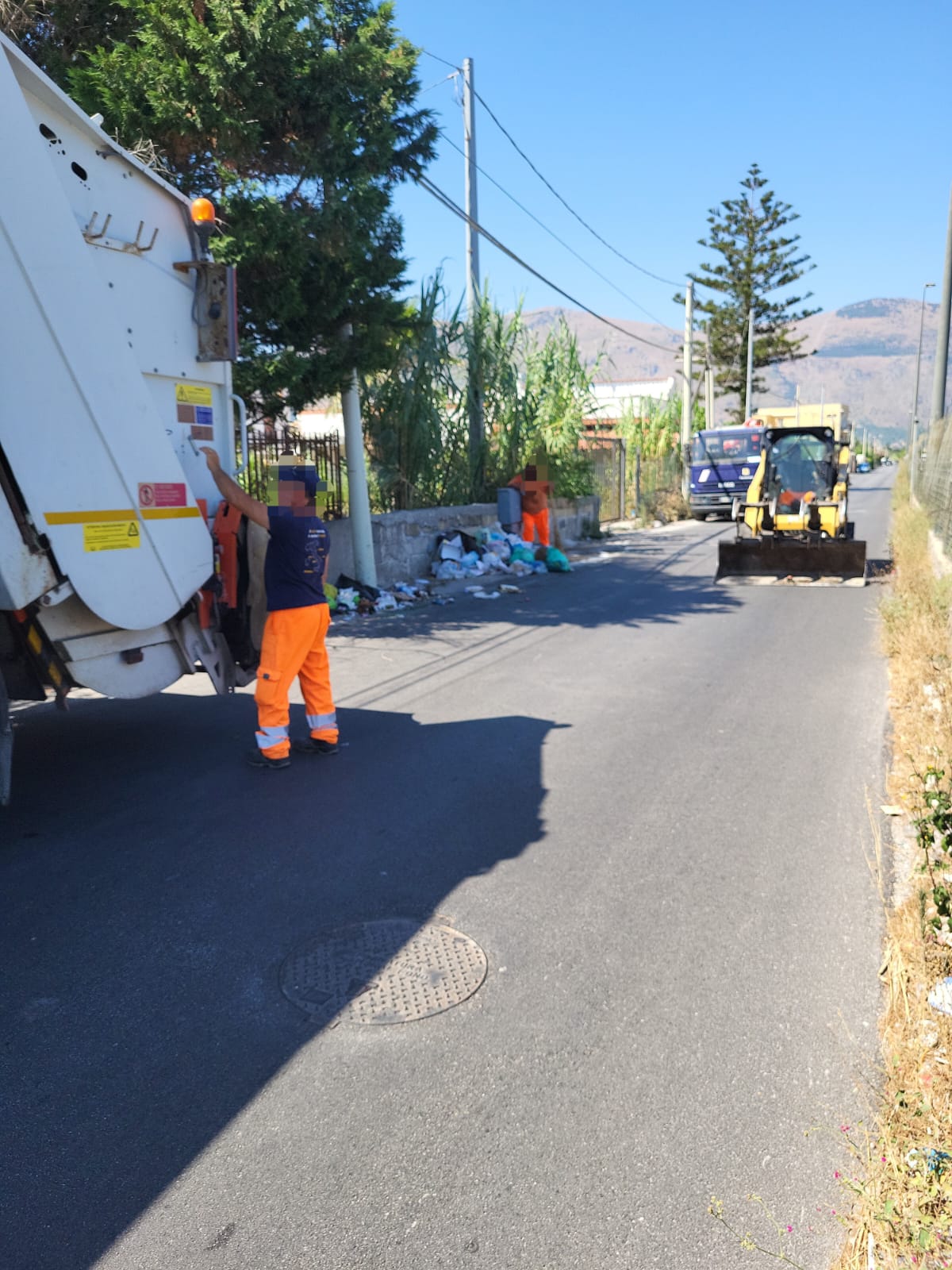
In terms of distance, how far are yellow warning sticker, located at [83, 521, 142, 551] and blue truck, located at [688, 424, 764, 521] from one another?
804 inches

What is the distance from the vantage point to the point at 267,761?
5.43 meters

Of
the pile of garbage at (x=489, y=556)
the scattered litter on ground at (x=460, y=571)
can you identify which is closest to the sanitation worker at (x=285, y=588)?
the scattered litter on ground at (x=460, y=571)

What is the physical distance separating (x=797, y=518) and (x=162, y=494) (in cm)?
1069

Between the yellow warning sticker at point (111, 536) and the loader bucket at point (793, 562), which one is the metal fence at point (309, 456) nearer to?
the loader bucket at point (793, 562)

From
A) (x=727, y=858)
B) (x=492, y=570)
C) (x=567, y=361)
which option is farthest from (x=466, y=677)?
(x=567, y=361)

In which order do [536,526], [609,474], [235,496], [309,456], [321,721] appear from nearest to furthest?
[235,496]
[321,721]
[309,456]
[536,526]
[609,474]

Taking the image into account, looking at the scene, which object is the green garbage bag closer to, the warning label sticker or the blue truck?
the blue truck

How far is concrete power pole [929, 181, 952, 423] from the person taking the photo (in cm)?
1522

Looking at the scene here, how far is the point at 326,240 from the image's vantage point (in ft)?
31.8

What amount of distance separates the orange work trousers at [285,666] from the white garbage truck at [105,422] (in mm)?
292

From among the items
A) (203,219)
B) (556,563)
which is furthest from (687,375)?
(203,219)

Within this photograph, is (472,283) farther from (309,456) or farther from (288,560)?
(288,560)

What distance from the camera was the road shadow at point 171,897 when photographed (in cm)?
247

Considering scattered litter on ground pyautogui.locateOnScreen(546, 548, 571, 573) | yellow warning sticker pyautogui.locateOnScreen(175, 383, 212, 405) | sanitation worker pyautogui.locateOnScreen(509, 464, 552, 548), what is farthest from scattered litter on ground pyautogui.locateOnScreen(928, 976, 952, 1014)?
sanitation worker pyautogui.locateOnScreen(509, 464, 552, 548)
